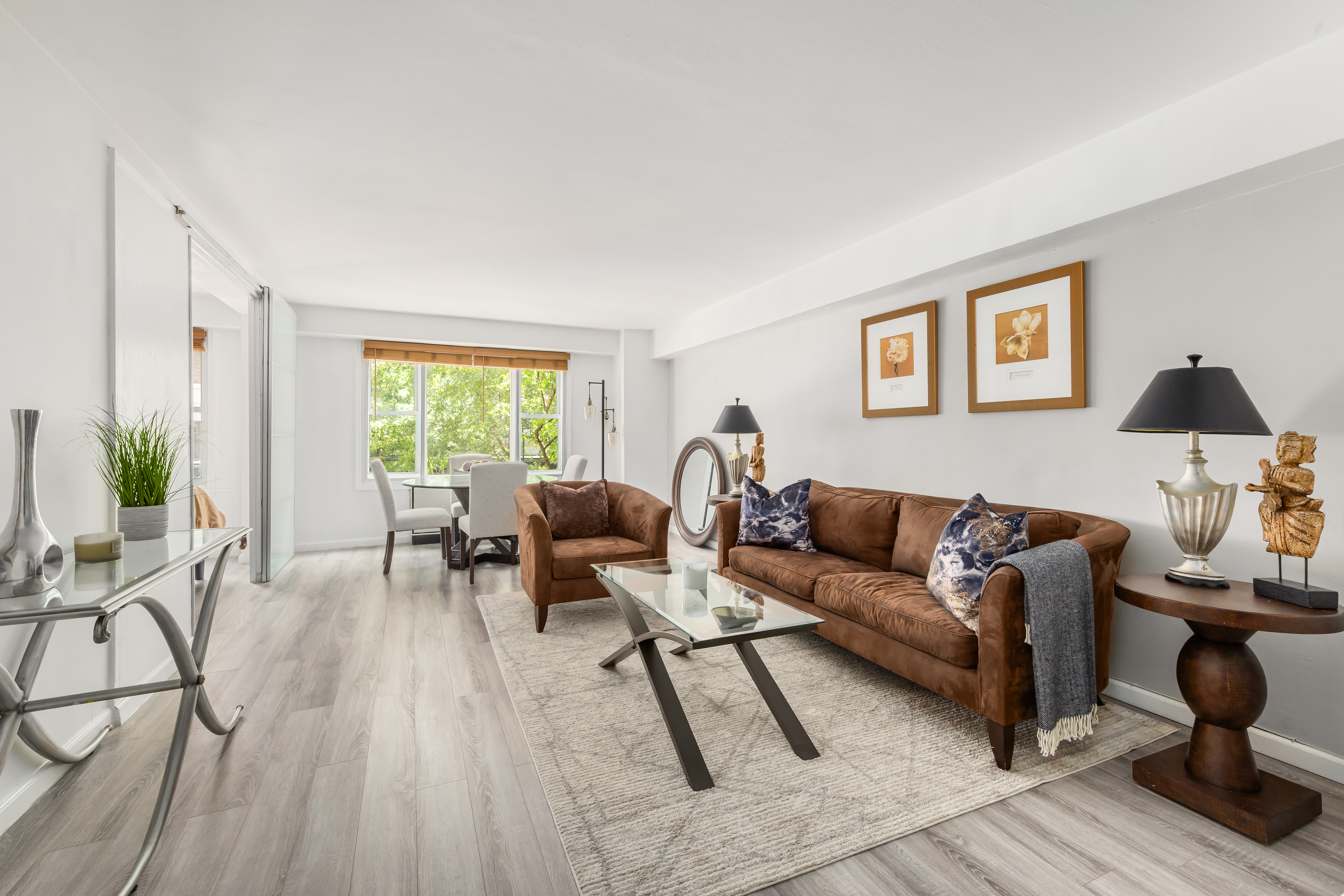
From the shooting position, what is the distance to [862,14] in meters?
1.84

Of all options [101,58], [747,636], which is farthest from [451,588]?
[101,58]

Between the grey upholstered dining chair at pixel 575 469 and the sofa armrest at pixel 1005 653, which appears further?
the grey upholstered dining chair at pixel 575 469

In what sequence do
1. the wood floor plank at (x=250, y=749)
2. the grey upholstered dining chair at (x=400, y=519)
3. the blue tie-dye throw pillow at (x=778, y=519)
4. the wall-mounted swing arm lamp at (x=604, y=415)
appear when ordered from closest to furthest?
the wood floor plank at (x=250, y=749), the blue tie-dye throw pillow at (x=778, y=519), the grey upholstered dining chair at (x=400, y=519), the wall-mounted swing arm lamp at (x=604, y=415)

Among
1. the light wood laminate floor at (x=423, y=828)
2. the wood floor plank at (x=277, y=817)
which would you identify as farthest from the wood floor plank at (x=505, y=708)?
the wood floor plank at (x=277, y=817)

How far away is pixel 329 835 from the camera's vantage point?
5.80ft

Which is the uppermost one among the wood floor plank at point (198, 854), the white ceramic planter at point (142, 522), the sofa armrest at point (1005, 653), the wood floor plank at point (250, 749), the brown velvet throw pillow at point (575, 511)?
the white ceramic planter at point (142, 522)

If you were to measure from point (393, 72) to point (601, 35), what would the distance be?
745mm

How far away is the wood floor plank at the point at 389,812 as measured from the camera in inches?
62.9

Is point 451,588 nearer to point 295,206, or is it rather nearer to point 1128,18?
point 295,206

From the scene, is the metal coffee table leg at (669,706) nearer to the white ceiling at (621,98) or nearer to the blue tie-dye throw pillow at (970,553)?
the blue tie-dye throw pillow at (970,553)

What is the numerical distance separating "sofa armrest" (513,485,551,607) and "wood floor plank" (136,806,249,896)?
5.81 feet

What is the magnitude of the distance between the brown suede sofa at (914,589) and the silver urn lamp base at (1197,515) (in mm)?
256

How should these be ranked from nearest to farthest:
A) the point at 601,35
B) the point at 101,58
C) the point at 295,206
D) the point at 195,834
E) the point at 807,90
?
the point at 195,834 < the point at 601,35 < the point at 101,58 < the point at 807,90 < the point at 295,206

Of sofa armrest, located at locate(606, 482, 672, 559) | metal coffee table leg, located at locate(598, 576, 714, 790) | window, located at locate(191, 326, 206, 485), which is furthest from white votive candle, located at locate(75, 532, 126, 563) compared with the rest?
window, located at locate(191, 326, 206, 485)
